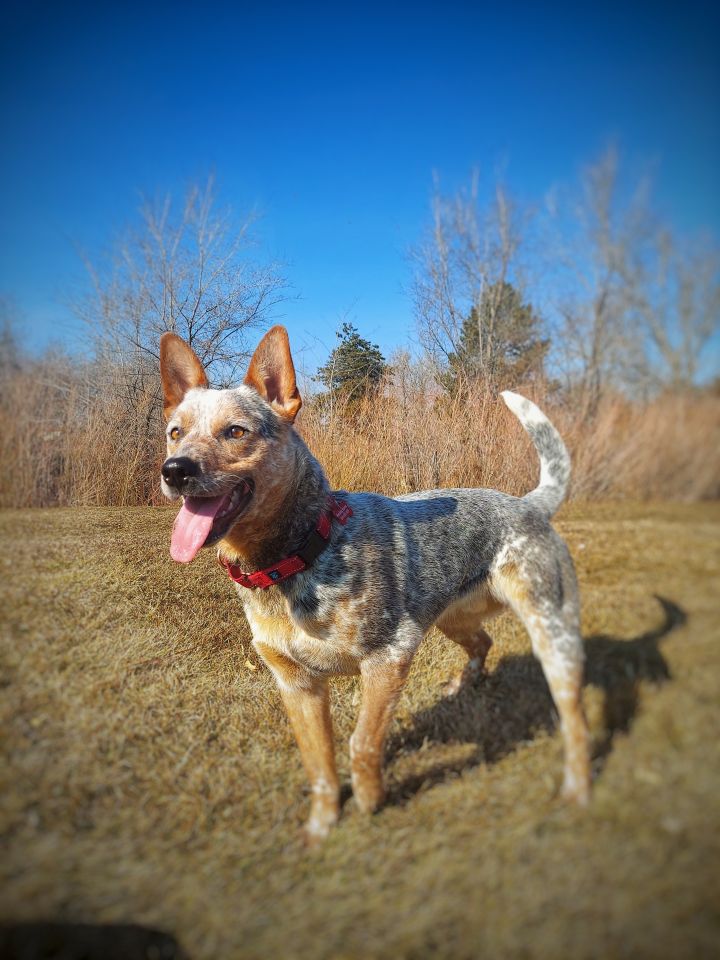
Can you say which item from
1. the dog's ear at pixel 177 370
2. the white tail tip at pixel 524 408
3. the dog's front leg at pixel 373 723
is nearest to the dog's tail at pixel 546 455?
the white tail tip at pixel 524 408

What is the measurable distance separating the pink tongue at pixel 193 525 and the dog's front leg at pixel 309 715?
2.97 feet

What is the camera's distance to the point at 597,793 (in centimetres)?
177

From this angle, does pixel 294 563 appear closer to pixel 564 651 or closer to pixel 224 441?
pixel 224 441

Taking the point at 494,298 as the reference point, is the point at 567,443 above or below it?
below

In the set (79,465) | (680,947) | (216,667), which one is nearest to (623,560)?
(680,947)

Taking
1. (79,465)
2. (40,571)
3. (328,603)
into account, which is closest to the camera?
(40,571)

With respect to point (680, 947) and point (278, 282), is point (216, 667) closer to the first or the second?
point (680, 947)

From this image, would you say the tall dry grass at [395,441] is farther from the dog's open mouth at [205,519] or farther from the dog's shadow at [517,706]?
the dog's open mouth at [205,519]

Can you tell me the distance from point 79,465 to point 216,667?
1.54 m

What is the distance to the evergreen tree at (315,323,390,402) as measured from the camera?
12.9 feet

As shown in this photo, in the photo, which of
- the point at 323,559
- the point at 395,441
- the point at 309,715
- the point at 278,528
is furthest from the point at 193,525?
the point at 395,441

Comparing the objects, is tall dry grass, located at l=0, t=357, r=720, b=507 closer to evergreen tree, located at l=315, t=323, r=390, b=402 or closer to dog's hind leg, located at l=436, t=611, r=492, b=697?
evergreen tree, located at l=315, t=323, r=390, b=402

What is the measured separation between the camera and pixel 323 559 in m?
2.89

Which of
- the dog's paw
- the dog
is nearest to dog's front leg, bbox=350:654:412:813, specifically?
the dog
